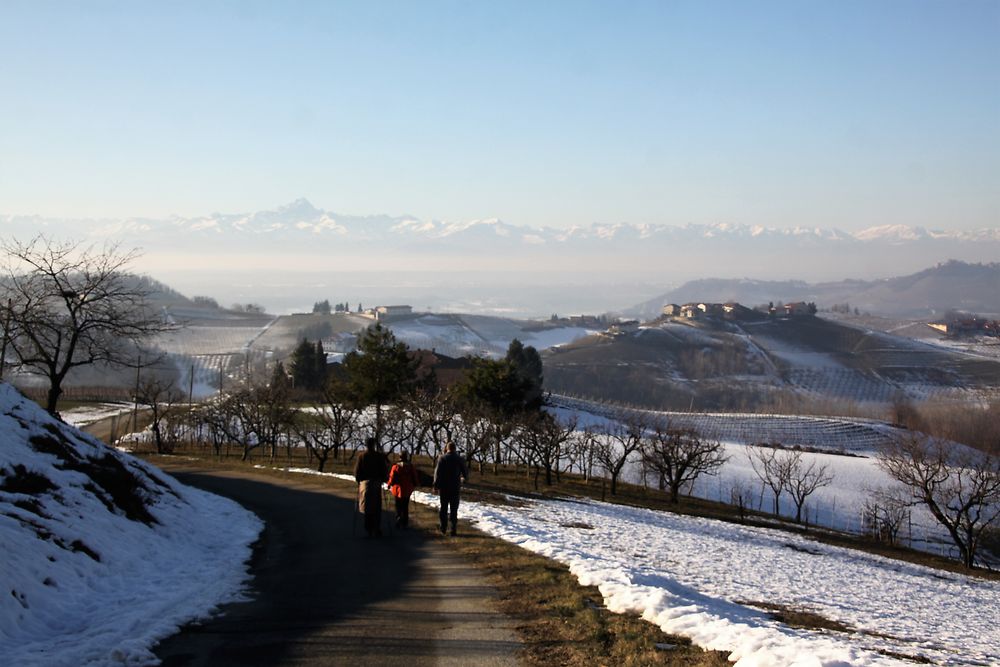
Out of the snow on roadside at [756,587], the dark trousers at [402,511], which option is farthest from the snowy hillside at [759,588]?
the dark trousers at [402,511]

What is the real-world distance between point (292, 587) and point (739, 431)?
3873 inches

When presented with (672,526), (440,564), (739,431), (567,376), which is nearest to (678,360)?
(567,376)

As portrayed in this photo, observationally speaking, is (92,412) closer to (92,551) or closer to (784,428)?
(92,551)

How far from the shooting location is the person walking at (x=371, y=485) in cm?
1612

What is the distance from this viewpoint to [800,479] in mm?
66438

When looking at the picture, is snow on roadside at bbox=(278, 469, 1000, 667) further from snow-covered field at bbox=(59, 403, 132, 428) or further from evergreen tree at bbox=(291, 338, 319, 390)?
evergreen tree at bbox=(291, 338, 319, 390)

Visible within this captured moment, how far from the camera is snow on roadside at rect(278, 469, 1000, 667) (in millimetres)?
8852

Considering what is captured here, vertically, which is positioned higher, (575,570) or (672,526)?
(575,570)

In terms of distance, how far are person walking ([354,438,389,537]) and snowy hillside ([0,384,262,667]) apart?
7.57 feet

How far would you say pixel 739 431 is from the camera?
341ft

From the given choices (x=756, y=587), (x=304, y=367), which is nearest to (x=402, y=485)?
(x=756, y=587)

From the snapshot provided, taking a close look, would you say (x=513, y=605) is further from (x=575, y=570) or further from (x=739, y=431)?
(x=739, y=431)

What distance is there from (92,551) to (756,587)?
42.5 ft

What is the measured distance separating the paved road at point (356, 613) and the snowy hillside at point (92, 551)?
1.58 feet
